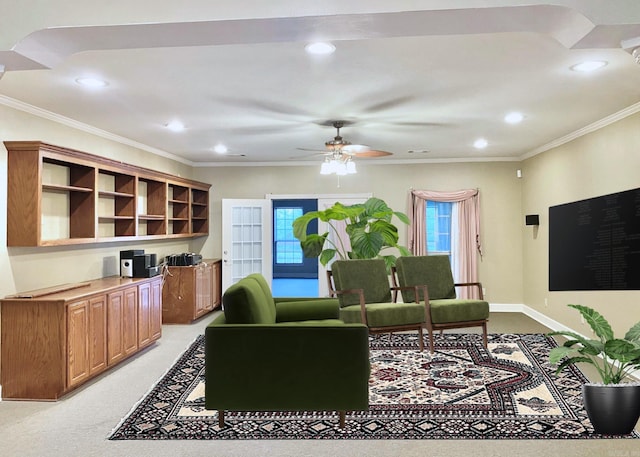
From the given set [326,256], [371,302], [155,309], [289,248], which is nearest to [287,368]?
[371,302]

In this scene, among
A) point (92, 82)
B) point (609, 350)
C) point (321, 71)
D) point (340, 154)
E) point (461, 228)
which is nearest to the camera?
point (609, 350)

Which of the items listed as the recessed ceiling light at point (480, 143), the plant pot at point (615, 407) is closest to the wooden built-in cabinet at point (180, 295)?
the recessed ceiling light at point (480, 143)

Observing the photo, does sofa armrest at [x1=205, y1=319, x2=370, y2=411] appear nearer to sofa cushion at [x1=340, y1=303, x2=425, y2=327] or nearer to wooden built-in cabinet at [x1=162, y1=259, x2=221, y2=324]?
sofa cushion at [x1=340, y1=303, x2=425, y2=327]

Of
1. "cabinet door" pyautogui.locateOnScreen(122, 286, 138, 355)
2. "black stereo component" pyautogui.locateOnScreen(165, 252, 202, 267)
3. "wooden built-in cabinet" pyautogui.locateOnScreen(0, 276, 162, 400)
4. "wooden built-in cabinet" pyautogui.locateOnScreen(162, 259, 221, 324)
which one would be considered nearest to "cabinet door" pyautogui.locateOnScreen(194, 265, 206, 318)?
"wooden built-in cabinet" pyautogui.locateOnScreen(162, 259, 221, 324)

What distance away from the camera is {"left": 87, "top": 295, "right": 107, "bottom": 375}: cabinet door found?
4562mm

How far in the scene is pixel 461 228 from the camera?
8547 millimetres

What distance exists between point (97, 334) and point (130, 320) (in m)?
0.68

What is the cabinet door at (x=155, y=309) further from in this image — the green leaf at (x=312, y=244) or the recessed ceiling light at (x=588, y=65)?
the recessed ceiling light at (x=588, y=65)

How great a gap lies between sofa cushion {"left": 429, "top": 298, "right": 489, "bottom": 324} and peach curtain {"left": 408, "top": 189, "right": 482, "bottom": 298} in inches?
120

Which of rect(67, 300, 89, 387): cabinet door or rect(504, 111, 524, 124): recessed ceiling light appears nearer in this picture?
rect(67, 300, 89, 387): cabinet door

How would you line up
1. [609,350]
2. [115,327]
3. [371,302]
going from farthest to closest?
[371,302], [115,327], [609,350]

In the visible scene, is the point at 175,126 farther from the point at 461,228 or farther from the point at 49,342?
the point at 461,228

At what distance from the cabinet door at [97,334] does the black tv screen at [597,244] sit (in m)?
3.72

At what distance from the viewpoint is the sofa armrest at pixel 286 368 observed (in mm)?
3428
